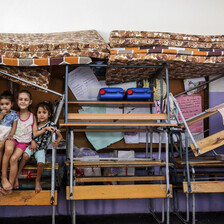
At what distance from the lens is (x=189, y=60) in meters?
2.58

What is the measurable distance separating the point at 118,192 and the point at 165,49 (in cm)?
139

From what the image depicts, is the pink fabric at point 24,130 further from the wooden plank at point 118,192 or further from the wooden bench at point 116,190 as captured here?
the wooden plank at point 118,192

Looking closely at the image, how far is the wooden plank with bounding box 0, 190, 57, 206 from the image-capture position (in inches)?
91.8

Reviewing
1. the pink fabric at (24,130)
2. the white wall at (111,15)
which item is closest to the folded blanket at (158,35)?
the white wall at (111,15)

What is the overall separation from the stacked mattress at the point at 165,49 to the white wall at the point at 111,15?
757 mm

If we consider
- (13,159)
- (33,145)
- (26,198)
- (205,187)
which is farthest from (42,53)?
(205,187)

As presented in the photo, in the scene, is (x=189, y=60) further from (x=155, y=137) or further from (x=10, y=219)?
(x=10, y=219)

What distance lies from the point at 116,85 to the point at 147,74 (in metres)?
0.41

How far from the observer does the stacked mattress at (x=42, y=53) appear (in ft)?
8.00

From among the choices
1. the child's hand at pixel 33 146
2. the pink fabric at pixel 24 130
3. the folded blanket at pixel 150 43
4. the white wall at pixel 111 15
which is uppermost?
the white wall at pixel 111 15

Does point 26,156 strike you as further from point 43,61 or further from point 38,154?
point 43,61

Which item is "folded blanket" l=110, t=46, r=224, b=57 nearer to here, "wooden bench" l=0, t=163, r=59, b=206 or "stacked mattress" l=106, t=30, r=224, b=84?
"stacked mattress" l=106, t=30, r=224, b=84

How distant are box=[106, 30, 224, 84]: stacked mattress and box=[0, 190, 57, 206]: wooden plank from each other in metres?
1.36

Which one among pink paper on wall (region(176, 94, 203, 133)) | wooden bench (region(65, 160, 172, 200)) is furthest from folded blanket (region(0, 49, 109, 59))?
pink paper on wall (region(176, 94, 203, 133))
